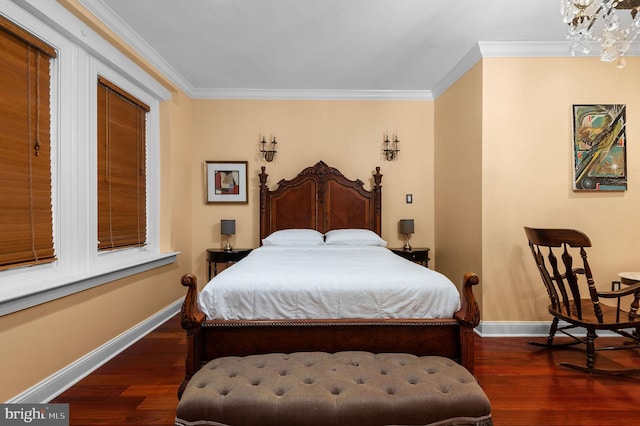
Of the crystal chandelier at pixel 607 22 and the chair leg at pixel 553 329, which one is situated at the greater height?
the crystal chandelier at pixel 607 22

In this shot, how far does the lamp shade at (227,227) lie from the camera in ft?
13.4

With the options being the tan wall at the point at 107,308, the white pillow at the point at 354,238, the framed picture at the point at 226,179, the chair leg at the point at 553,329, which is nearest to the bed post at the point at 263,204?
the framed picture at the point at 226,179

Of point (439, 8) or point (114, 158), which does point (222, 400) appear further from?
point (439, 8)

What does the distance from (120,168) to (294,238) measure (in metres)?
1.85

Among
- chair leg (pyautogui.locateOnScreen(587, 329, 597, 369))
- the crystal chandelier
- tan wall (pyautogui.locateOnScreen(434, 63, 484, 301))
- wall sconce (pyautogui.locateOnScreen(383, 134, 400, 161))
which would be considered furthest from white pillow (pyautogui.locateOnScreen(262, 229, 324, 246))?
the crystal chandelier

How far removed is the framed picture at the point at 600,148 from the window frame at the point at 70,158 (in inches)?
162

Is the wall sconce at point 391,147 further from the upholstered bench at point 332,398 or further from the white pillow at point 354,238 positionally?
the upholstered bench at point 332,398

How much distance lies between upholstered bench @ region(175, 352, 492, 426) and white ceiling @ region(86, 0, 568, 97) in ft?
8.18

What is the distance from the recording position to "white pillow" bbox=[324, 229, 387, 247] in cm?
380

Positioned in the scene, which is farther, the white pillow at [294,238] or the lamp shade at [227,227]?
the lamp shade at [227,227]

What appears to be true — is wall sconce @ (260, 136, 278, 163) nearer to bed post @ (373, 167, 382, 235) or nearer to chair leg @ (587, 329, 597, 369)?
bed post @ (373, 167, 382, 235)

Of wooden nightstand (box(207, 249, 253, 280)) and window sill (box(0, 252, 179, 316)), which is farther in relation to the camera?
wooden nightstand (box(207, 249, 253, 280))

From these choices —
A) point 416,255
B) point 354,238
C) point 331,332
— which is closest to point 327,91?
point 354,238

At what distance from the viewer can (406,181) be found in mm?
4387
